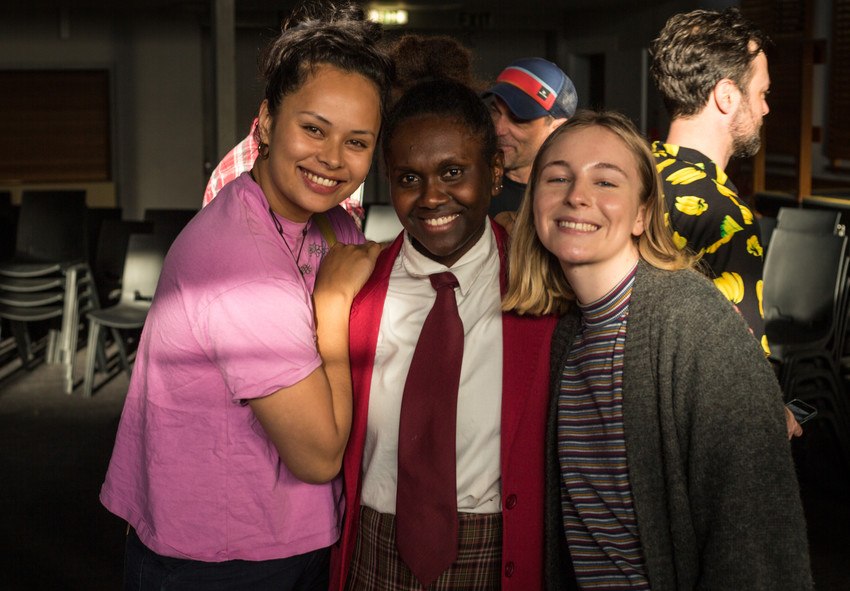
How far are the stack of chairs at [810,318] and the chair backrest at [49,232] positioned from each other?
4.87 m

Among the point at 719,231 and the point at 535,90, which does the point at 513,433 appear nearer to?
the point at 719,231

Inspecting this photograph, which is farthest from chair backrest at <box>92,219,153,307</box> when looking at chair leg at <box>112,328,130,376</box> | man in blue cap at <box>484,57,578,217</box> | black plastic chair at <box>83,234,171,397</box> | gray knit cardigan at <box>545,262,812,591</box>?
gray knit cardigan at <box>545,262,812,591</box>

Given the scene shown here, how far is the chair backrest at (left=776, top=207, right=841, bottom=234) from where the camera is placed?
18.3ft

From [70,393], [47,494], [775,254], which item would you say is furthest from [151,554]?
[70,393]

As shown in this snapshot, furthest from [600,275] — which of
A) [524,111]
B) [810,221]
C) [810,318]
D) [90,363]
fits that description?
[90,363]

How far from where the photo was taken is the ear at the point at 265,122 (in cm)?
144

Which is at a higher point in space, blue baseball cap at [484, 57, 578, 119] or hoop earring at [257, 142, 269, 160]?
blue baseball cap at [484, 57, 578, 119]

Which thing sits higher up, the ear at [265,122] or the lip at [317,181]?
the ear at [265,122]

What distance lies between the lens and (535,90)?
2557 mm

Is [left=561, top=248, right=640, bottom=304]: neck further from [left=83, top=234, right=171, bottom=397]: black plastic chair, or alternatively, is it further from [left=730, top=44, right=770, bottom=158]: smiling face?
[left=83, top=234, right=171, bottom=397]: black plastic chair

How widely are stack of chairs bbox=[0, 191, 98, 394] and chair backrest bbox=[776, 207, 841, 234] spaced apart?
490 centimetres

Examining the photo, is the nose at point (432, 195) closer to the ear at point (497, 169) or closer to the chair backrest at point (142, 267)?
the ear at point (497, 169)

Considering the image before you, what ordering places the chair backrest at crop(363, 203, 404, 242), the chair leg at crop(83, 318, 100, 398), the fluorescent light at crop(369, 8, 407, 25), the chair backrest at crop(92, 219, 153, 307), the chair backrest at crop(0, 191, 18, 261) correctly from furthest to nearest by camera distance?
the fluorescent light at crop(369, 8, 407, 25) < the chair backrest at crop(0, 191, 18, 261) < the chair backrest at crop(92, 219, 153, 307) < the chair backrest at crop(363, 203, 404, 242) < the chair leg at crop(83, 318, 100, 398)

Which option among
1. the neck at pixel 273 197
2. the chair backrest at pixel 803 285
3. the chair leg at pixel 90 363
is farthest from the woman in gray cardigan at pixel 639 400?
the chair leg at pixel 90 363
